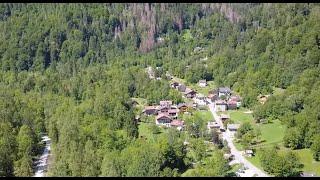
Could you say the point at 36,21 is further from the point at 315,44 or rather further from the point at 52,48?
the point at 315,44

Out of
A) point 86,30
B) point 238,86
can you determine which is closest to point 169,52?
point 86,30

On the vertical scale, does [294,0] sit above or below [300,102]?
above

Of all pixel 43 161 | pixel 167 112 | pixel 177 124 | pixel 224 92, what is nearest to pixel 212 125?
pixel 177 124

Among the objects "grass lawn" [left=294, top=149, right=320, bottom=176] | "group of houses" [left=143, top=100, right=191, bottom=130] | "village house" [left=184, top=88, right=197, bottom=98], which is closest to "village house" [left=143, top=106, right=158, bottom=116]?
"group of houses" [left=143, top=100, right=191, bottom=130]

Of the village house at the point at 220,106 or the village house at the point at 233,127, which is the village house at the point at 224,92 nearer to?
the village house at the point at 220,106

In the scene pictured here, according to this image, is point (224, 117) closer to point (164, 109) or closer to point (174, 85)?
point (164, 109)

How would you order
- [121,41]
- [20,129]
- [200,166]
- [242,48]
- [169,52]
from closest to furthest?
[200,166], [20,129], [242,48], [169,52], [121,41]

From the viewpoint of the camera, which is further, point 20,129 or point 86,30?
point 86,30

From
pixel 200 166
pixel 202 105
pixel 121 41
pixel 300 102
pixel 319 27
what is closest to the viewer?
pixel 200 166

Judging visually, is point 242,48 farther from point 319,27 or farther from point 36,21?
point 36,21

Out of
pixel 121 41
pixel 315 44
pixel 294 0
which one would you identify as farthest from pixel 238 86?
pixel 121 41
